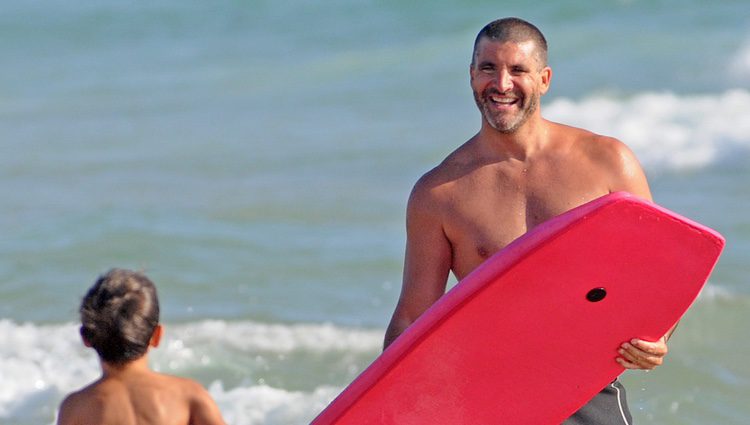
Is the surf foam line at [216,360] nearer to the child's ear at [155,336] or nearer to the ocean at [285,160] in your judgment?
the ocean at [285,160]

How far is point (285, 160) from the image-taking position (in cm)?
1018

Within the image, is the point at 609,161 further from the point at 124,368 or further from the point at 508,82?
the point at 124,368

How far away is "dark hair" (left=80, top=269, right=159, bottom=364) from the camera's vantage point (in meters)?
3.29

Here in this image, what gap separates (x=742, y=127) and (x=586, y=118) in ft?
4.92

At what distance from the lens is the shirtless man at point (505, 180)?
3.51 m

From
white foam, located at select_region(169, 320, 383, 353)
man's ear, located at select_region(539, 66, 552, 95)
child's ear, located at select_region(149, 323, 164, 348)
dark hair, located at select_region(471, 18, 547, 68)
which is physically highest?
dark hair, located at select_region(471, 18, 547, 68)

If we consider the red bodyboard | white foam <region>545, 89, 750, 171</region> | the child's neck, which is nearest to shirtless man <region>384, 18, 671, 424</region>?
the red bodyboard

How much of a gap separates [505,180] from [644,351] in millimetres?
567

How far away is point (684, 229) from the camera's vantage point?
3.13 meters

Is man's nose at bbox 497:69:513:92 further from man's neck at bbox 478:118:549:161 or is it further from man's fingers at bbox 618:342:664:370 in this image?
man's fingers at bbox 618:342:664:370

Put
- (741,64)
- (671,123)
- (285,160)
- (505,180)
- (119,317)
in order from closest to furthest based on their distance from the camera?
(119,317), (505,180), (285,160), (671,123), (741,64)

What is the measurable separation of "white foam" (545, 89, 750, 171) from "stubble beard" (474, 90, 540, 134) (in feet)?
19.5

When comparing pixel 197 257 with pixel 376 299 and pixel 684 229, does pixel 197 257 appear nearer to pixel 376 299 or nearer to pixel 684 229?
pixel 376 299

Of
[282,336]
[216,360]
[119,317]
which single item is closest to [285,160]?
[282,336]
